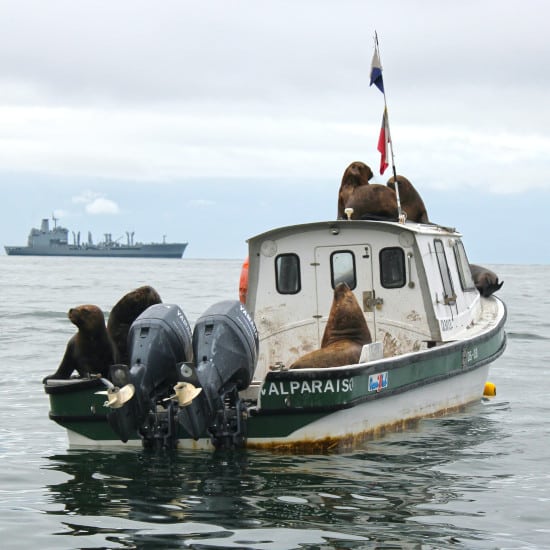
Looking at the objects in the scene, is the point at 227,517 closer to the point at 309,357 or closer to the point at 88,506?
the point at 88,506

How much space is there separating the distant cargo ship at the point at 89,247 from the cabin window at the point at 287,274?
168155mm

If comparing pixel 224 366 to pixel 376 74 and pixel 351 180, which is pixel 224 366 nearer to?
pixel 351 180

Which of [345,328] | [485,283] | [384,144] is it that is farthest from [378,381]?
[485,283]

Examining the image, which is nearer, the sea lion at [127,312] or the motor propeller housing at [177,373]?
the motor propeller housing at [177,373]

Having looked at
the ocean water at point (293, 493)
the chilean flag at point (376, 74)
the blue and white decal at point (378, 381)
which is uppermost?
the chilean flag at point (376, 74)

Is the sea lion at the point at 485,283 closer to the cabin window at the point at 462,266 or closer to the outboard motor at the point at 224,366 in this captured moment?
the cabin window at the point at 462,266

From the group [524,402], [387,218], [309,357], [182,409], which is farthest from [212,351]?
[524,402]

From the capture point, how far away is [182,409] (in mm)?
10344

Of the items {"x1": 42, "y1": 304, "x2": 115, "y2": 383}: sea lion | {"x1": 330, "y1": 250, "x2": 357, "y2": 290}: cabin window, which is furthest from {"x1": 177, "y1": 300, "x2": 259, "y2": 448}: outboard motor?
{"x1": 330, "y1": 250, "x2": 357, "y2": 290}: cabin window

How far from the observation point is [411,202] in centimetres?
1700

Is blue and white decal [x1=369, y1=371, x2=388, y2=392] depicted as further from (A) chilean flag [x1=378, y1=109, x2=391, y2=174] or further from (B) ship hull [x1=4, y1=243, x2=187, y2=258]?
(B) ship hull [x1=4, y1=243, x2=187, y2=258]

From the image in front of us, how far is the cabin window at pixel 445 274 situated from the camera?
584 inches

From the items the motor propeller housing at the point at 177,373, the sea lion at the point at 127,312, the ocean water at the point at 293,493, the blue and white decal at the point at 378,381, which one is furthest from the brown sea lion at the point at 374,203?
the motor propeller housing at the point at 177,373

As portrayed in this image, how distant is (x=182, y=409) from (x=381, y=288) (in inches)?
178
